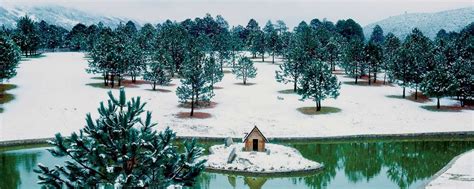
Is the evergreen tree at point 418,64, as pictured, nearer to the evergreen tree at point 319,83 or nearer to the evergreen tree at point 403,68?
the evergreen tree at point 403,68

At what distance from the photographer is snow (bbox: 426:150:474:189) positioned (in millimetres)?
37097

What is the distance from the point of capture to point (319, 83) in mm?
70188

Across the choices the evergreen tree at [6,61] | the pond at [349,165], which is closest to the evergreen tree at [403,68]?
the pond at [349,165]

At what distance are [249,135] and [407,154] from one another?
626 inches

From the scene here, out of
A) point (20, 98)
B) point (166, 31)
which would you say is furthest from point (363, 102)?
point (166, 31)

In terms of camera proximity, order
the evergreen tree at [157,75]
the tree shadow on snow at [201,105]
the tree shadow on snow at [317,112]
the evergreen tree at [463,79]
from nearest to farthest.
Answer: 1. the tree shadow on snow at [317,112]
2. the tree shadow on snow at [201,105]
3. the evergreen tree at [463,79]
4. the evergreen tree at [157,75]

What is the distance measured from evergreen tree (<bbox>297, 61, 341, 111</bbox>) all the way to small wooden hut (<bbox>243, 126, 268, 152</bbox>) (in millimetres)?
23654

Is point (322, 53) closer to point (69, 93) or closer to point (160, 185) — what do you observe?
point (69, 93)

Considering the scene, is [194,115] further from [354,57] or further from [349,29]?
[349,29]

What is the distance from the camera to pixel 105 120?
14.0 meters

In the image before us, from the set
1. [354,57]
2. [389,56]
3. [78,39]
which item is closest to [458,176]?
[354,57]

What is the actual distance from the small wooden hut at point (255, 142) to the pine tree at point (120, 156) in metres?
33.1

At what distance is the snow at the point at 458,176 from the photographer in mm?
37097

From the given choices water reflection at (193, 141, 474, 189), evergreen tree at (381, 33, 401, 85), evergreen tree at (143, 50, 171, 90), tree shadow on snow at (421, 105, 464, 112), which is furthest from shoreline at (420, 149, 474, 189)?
evergreen tree at (143, 50, 171, 90)
